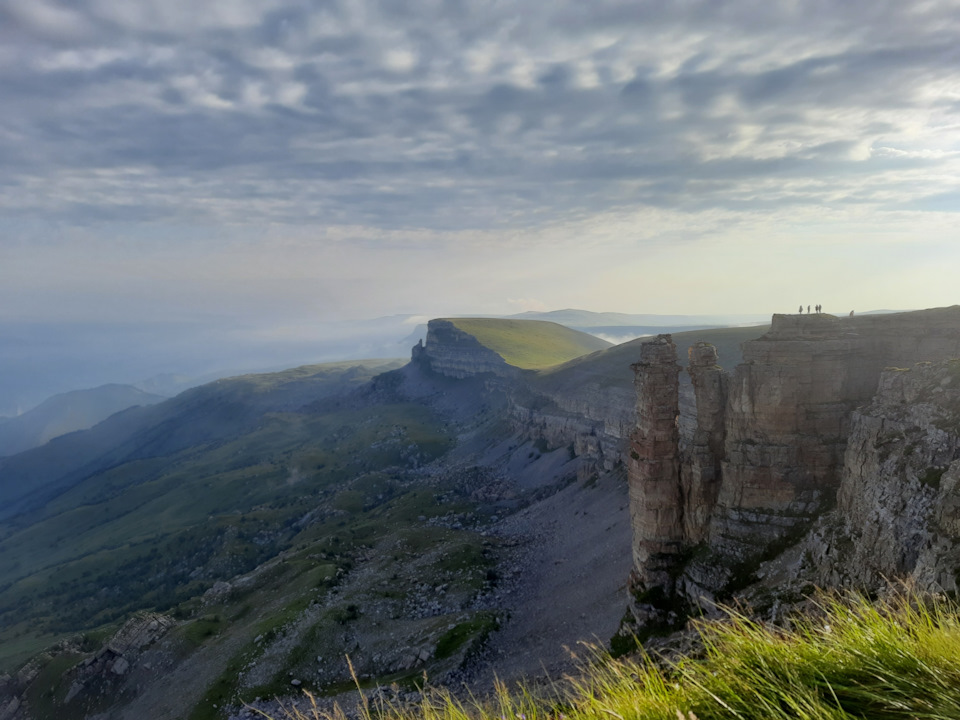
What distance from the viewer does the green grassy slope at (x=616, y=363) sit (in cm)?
11700

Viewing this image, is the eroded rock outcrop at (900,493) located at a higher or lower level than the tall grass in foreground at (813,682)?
lower

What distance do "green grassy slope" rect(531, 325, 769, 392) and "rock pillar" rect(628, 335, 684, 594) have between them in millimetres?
70517

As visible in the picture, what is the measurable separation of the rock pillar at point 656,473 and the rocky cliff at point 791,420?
8.84 feet

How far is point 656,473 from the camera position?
38.3m

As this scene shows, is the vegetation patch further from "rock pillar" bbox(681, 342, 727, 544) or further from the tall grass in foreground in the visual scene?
the tall grass in foreground

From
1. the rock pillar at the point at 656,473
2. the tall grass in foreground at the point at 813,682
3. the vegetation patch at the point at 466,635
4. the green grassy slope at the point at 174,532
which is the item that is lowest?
the green grassy slope at the point at 174,532

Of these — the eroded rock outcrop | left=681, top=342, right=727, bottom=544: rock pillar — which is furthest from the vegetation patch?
the eroded rock outcrop

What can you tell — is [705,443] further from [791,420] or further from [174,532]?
[174,532]

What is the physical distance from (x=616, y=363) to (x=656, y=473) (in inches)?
3735

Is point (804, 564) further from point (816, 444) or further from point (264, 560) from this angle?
point (264, 560)

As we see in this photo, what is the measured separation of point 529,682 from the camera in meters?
41.1

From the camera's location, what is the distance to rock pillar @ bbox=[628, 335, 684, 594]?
38094mm

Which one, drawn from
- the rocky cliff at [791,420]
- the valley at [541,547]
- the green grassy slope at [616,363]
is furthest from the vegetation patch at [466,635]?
the green grassy slope at [616,363]

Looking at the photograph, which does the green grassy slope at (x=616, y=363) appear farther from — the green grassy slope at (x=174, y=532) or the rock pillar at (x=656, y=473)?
the rock pillar at (x=656, y=473)
